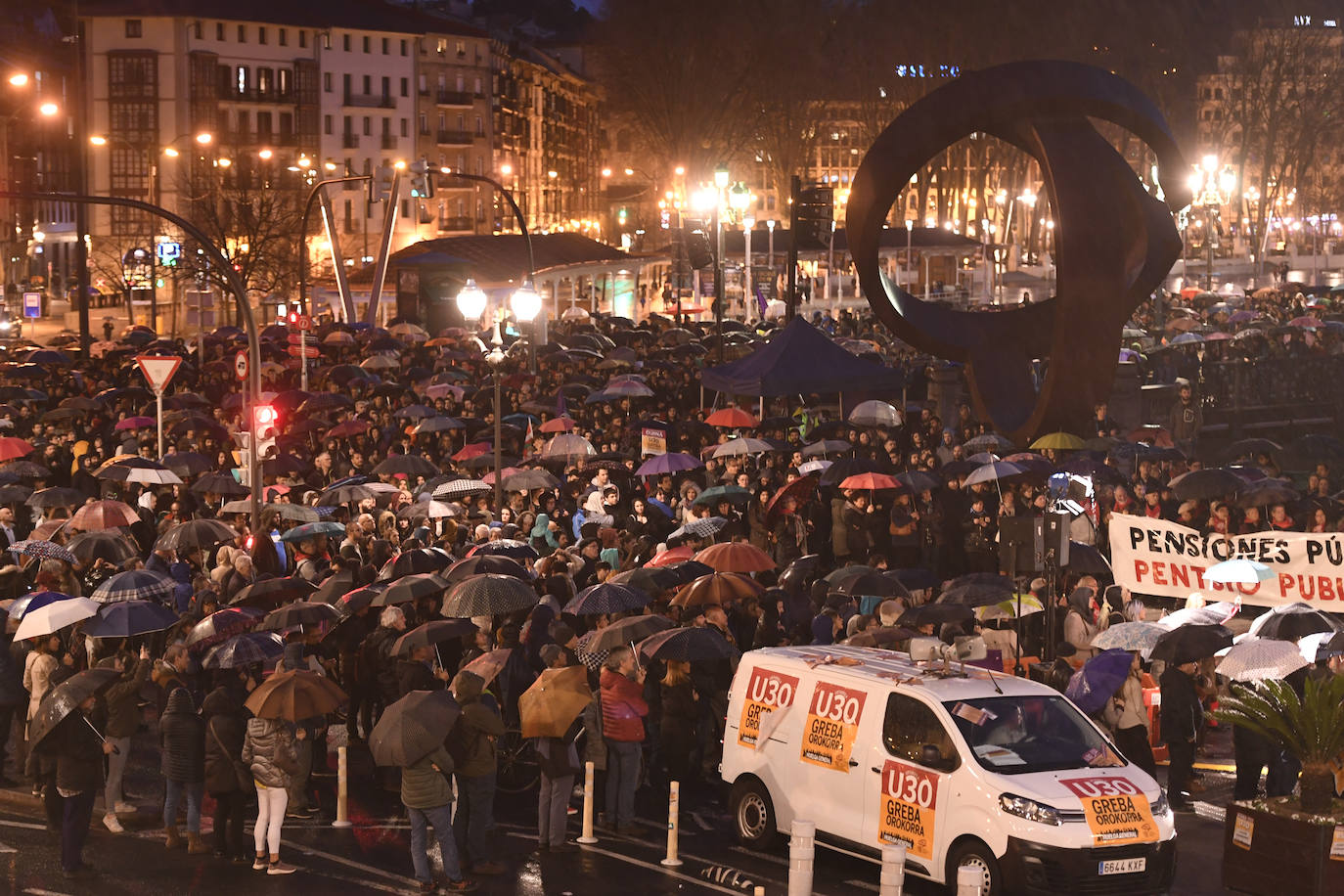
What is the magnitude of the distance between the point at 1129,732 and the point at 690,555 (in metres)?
5.67

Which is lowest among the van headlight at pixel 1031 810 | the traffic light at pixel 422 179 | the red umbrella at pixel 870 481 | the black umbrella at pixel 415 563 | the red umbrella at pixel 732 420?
the van headlight at pixel 1031 810

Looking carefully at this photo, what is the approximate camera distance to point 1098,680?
15047mm

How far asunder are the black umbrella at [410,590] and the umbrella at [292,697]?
2982 mm

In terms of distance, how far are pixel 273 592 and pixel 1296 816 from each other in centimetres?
923

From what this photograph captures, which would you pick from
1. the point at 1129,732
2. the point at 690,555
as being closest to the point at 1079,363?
the point at 690,555

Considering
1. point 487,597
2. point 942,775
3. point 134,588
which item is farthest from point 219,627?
point 942,775

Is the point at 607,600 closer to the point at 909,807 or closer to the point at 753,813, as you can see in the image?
the point at 753,813

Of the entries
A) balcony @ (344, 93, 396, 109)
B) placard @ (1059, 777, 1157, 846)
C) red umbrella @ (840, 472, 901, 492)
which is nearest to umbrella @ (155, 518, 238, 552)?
red umbrella @ (840, 472, 901, 492)

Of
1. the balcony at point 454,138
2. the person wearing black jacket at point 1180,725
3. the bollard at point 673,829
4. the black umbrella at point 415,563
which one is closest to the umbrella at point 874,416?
the black umbrella at point 415,563

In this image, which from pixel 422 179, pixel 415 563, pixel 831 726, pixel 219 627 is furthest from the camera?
pixel 422 179

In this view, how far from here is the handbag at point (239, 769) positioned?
46.6ft

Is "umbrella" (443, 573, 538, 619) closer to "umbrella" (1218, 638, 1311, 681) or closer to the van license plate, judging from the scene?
"umbrella" (1218, 638, 1311, 681)

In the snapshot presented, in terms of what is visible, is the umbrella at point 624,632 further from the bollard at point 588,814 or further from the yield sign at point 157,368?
the yield sign at point 157,368

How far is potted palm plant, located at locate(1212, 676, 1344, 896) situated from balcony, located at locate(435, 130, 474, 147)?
387 ft
